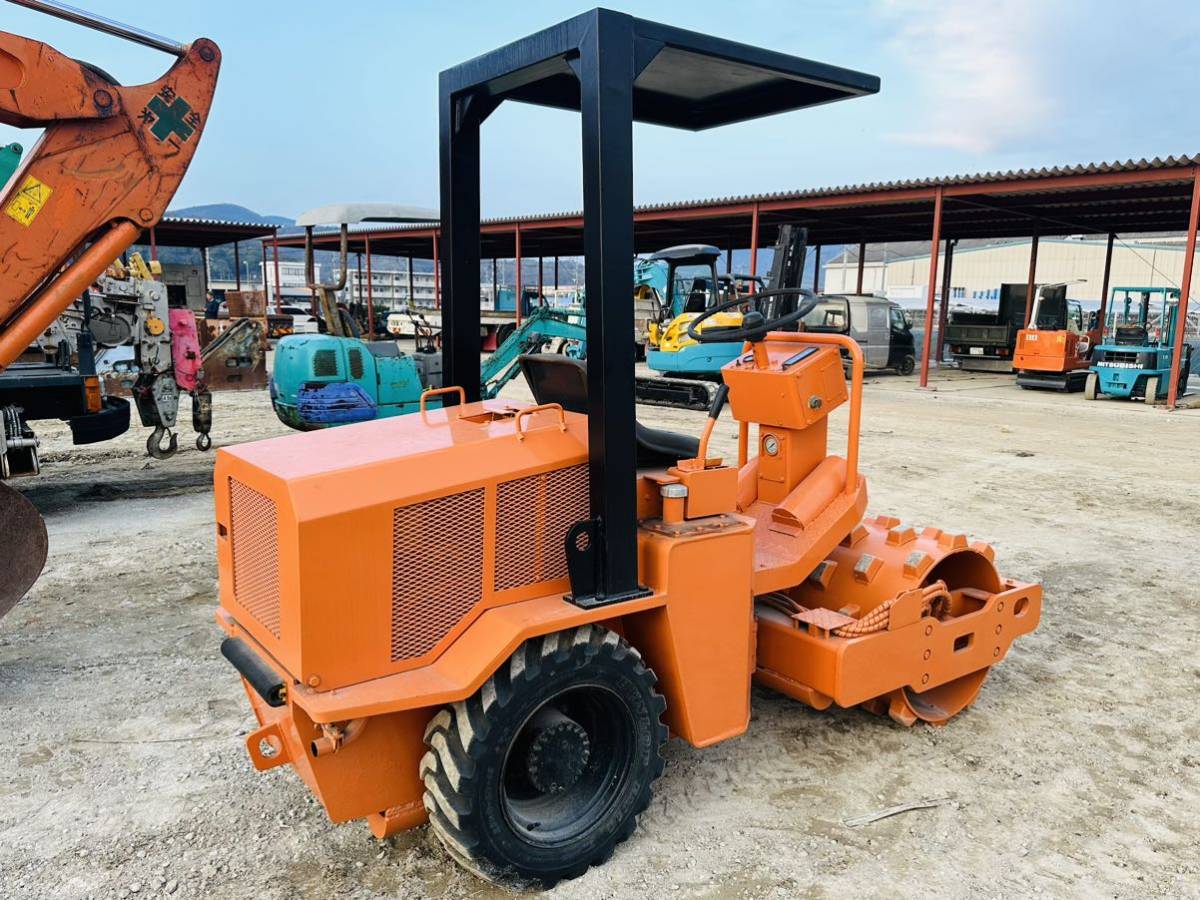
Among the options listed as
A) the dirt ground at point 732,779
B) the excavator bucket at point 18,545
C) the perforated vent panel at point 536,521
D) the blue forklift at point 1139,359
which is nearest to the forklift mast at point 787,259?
the perforated vent panel at point 536,521

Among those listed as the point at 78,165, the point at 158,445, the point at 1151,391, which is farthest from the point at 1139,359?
the point at 78,165

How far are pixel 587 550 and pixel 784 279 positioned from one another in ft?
6.03

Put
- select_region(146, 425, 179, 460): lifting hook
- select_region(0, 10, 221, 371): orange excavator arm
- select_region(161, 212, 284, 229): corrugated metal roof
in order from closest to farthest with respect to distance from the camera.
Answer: select_region(0, 10, 221, 371): orange excavator arm → select_region(146, 425, 179, 460): lifting hook → select_region(161, 212, 284, 229): corrugated metal roof

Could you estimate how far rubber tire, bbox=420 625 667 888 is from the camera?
8.01 feet

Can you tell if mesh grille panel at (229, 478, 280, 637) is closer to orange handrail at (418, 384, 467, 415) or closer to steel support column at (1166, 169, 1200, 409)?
orange handrail at (418, 384, 467, 415)

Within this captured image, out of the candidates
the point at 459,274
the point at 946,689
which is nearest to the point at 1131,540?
the point at 946,689

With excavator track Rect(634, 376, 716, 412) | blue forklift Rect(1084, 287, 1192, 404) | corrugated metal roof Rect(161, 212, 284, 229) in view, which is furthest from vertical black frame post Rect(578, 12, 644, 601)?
corrugated metal roof Rect(161, 212, 284, 229)

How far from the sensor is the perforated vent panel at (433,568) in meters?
2.50

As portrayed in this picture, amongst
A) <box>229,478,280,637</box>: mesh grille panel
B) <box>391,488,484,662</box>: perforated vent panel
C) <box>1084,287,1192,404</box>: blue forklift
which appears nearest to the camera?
<box>391,488,484,662</box>: perforated vent panel

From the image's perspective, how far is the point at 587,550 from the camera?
106 inches

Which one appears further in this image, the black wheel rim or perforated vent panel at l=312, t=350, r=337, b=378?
perforated vent panel at l=312, t=350, r=337, b=378

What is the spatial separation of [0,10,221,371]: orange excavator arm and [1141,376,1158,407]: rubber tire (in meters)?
16.4

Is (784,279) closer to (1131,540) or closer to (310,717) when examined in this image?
(310,717)

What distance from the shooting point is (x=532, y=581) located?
2754mm
